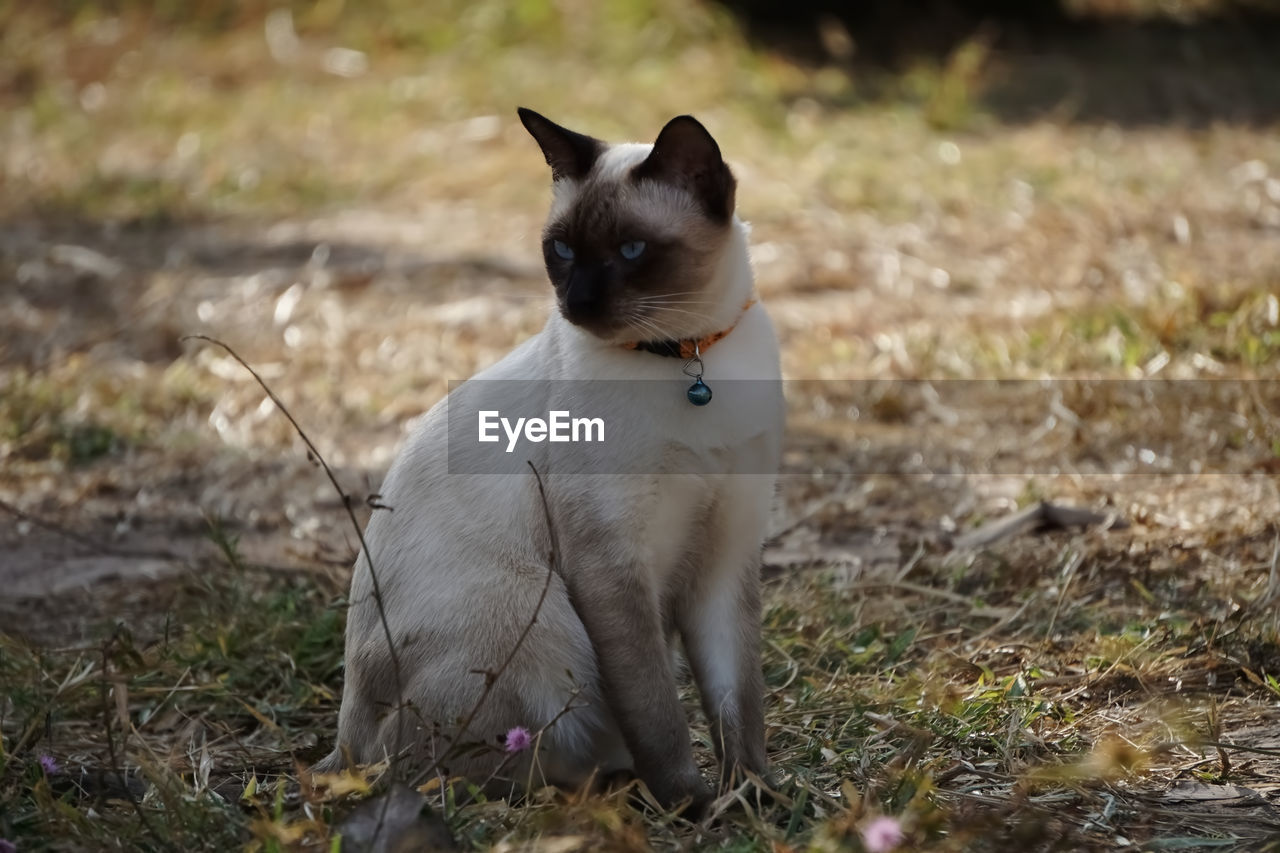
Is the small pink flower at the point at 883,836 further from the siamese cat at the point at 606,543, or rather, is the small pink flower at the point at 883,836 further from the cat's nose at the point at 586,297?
the cat's nose at the point at 586,297

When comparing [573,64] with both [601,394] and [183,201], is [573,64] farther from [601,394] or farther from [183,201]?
[601,394]

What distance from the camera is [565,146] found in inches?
108

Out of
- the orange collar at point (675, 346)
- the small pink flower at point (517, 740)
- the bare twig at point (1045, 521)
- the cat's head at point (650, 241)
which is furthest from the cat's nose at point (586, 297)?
the bare twig at point (1045, 521)

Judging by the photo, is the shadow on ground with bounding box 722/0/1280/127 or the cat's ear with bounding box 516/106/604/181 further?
the shadow on ground with bounding box 722/0/1280/127

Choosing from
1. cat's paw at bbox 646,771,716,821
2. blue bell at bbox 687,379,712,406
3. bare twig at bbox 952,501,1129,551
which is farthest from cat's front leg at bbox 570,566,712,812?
bare twig at bbox 952,501,1129,551

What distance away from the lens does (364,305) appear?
625 cm

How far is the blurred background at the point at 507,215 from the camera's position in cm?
472

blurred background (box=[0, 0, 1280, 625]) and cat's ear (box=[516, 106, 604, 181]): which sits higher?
cat's ear (box=[516, 106, 604, 181])

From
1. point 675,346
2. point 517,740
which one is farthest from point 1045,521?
point 517,740

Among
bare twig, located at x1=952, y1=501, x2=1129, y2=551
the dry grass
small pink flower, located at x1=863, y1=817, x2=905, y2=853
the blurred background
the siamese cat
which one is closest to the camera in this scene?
small pink flower, located at x1=863, y1=817, x2=905, y2=853

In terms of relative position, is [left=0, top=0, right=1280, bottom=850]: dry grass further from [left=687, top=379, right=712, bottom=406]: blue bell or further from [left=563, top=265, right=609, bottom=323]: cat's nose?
[left=563, top=265, right=609, bottom=323]: cat's nose

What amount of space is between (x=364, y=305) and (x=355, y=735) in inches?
152

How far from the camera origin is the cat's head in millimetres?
2572

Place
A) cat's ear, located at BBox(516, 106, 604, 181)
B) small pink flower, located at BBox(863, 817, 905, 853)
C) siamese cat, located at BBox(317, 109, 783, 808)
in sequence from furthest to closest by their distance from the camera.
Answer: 1. cat's ear, located at BBox(516, 106, 604, 181)
2. siamese cat, located at BBox(317, 109, 783, 808)
3. small pink flower, located at BBox(863, 817, 905, 853)
